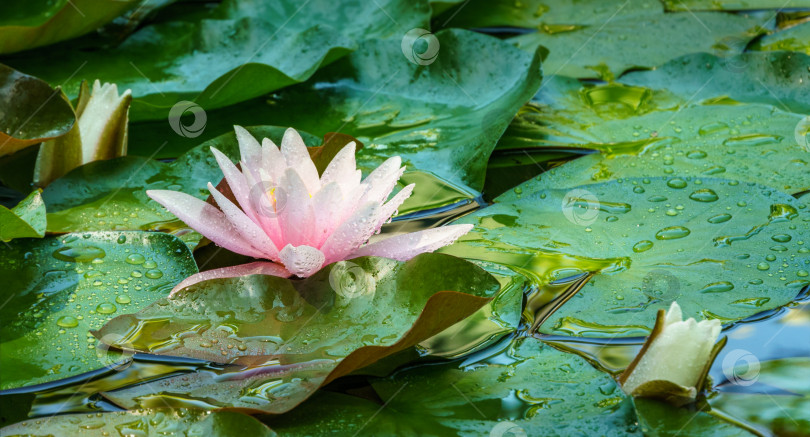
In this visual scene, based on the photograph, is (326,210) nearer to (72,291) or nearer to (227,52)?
(72,291)

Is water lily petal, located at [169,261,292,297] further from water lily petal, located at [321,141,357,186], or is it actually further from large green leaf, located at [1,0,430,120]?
large green leaf, located at [1,0,430,120]

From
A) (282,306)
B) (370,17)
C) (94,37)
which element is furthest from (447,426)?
(94,37)

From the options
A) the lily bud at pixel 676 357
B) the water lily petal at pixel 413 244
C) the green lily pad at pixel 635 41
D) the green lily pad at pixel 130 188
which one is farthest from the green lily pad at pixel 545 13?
the lily bud at pixel 676 357

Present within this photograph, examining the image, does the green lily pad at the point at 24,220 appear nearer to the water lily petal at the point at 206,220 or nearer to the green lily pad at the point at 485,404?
the water lily petal at the point at 206,220

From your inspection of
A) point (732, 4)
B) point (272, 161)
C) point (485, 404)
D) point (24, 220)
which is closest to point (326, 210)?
point (272, 161)

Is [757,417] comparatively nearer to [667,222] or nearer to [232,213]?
[667,222]
